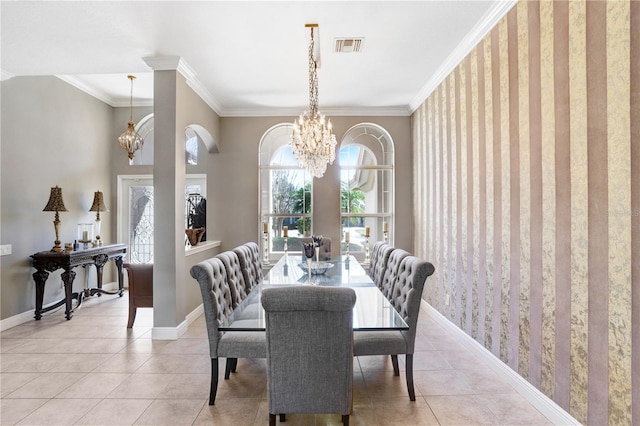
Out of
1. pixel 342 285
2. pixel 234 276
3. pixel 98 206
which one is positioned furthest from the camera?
pixel 98 206

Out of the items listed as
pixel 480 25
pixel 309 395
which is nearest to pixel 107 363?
pixel 309 395

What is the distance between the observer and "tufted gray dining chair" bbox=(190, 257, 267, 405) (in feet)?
7.21

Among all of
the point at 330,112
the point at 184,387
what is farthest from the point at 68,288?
the point at 330,112

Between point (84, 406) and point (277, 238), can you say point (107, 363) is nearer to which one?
point (84, 406)

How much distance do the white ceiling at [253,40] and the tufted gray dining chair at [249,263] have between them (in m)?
1.98

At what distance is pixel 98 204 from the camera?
16.6ft

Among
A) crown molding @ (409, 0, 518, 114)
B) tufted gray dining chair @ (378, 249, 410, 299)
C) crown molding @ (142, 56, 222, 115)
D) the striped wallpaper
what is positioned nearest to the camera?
the striped wallpaper

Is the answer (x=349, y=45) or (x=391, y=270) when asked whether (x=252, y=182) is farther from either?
(x=391, y=270)

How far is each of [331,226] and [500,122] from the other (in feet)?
10.4

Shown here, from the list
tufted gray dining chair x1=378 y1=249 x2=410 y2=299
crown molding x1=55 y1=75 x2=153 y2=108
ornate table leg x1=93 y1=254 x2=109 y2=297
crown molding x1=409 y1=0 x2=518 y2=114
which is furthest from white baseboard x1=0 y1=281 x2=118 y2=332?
crown molding x1=409 y1=0 x2=518 y2=114

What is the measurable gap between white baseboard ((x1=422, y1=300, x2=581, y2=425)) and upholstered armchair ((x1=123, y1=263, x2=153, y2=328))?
3.35m

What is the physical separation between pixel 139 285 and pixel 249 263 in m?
1.42

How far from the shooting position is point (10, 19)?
2.85 meters

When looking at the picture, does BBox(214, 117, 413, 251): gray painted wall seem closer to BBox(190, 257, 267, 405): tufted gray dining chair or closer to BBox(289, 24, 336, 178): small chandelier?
BBox(289, 24, 336, 178): small chandelier
